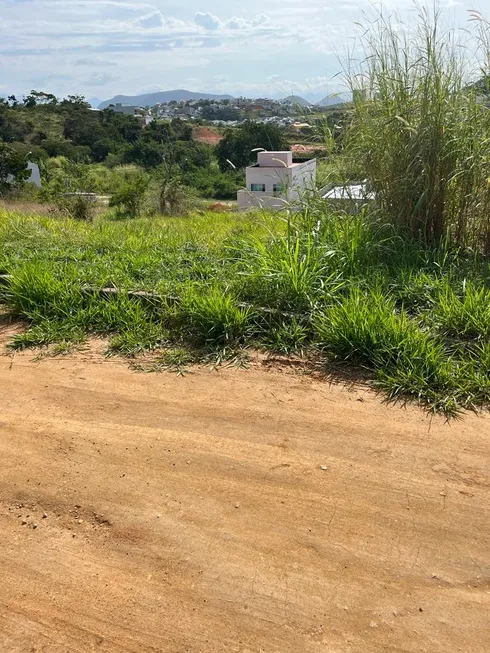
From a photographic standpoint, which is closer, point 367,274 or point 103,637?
point 103,637

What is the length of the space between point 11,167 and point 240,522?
112 feet

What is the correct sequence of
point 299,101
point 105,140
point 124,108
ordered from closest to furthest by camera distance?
point 299,101
point 105,140
point 124,108

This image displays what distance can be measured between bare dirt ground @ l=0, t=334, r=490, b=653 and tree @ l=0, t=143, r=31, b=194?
32138 millimetres

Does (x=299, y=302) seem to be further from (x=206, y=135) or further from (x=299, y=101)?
(x=206, y=135)

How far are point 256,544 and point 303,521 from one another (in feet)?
0.70

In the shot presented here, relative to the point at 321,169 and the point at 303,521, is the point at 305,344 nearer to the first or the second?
the point at 303,521

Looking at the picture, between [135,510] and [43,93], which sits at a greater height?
[43,93]

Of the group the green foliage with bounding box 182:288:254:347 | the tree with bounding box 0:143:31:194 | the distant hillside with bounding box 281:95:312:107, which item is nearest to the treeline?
the tree with bounding box 0:143:31:194

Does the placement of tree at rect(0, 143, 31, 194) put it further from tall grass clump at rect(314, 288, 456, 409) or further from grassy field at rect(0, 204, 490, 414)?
tall grass clump at rect(314, 288, 456, 409)

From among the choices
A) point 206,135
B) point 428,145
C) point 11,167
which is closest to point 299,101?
point 428,145

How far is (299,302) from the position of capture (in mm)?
3914

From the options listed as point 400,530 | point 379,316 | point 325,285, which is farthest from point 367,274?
point 400,530

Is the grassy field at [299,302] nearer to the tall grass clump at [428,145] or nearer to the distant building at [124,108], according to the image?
the tall grass clump at [428,145]

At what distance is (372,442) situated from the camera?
8.83 ft
